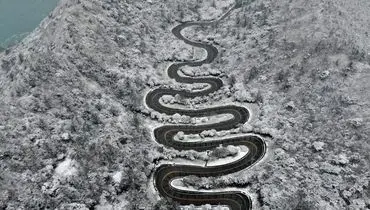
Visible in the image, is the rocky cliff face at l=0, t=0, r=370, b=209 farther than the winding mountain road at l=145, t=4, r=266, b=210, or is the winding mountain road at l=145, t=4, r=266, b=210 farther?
the winding mountain road at l=145, t=4, r=266, b=210

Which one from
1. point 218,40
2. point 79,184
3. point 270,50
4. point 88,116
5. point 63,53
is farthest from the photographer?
point 218,40

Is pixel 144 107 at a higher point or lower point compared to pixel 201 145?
higher

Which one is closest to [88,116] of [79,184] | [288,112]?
[79,184]

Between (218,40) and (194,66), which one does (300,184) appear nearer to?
(194,66)

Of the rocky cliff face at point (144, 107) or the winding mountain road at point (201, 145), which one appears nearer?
the rocky cliff face at point (144, 107)
